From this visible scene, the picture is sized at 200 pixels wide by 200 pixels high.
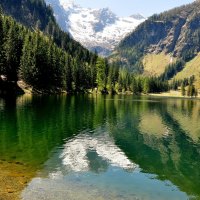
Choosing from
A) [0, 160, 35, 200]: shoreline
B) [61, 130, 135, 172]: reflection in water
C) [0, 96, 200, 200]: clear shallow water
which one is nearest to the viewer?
[0, 160, 35, 200]: shoreline

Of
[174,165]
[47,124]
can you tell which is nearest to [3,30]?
[47,124]

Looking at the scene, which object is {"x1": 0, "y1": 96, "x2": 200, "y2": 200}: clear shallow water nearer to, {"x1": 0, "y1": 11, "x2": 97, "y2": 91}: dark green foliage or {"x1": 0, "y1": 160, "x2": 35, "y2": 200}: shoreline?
{"x1": 0, "y1": 160, "x2": 35, "y2": 200}: shoreline

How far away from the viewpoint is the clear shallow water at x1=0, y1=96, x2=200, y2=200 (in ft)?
106

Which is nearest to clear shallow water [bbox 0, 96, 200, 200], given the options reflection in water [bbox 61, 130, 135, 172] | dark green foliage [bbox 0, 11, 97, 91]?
reflection in water [bbox 61, 130, 135, 172]

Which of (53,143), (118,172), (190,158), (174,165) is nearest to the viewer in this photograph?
(118,172)

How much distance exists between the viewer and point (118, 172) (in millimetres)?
39156

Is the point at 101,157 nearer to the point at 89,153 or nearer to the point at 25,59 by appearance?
the point at 89,153

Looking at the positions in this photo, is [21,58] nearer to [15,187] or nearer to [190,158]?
[190,158]

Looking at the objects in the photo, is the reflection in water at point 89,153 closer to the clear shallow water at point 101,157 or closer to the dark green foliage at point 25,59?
the clear shallow water at point 101,157

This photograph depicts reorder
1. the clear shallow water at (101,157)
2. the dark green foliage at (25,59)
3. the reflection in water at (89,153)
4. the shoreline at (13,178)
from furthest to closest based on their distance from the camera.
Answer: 1. the dark green foliage at (25,59)
2. the reflection in water at (89,153)
3. the clear shallow water at (101,157)
4. the shoreline at (13,178)

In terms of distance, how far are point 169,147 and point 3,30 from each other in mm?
123309

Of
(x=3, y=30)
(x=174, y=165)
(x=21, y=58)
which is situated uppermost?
(x=3, y=30)

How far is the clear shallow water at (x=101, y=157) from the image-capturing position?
32312mm

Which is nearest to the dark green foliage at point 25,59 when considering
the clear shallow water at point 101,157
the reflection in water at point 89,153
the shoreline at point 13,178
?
the clear shallow water at point 101,157
